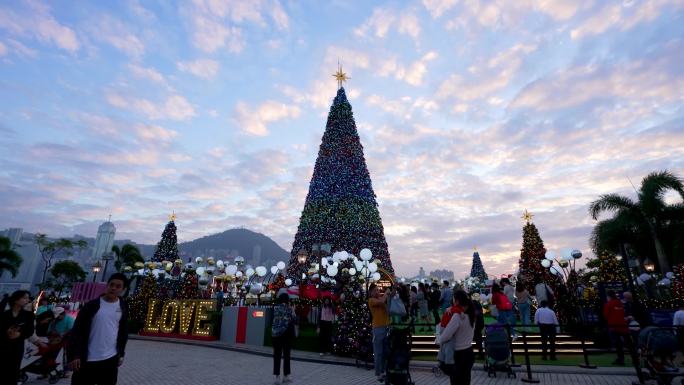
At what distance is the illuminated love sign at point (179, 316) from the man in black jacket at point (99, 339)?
488 inches

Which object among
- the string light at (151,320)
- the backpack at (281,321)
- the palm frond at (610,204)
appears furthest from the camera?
the palm frond at (610,204)

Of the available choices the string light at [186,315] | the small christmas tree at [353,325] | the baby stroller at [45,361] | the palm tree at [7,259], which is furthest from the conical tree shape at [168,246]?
the small christmas tree at [353,325]

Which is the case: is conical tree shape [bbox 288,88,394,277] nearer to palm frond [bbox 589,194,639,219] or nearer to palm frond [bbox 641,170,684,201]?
palm frond [bbox 589,194,639,219]

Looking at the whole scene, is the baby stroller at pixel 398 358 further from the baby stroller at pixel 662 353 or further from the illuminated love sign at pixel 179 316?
the illuminated love sign at pixel 179 316

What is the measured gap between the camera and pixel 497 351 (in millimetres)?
7832

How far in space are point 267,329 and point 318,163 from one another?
13.9 meters

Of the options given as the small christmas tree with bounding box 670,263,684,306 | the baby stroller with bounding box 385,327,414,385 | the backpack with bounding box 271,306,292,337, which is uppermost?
the small christmas tree with bounding box 670,263,684,306

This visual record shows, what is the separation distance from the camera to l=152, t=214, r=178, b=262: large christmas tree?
3062 cm

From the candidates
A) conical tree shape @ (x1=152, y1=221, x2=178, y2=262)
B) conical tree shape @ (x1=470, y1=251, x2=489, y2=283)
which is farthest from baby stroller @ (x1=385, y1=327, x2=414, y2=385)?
conical tree shape @ (x1=470, y1=251, x2=489, y2=283)

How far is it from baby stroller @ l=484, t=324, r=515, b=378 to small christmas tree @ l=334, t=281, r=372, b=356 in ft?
10.1

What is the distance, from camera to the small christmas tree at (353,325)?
9.70m

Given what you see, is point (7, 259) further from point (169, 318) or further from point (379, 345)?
point (379, 345)

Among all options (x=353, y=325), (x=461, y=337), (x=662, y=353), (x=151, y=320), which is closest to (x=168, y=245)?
(x=151, y=320)

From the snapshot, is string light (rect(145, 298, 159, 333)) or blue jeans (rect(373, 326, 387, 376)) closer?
blue jeans (rect(373, 326, 387, 376))
